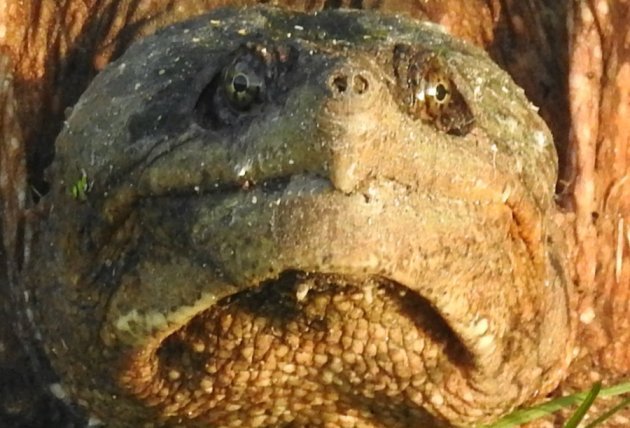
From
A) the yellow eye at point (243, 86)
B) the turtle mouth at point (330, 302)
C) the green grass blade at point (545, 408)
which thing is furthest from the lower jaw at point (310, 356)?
the yellow eye at point (243, 86)

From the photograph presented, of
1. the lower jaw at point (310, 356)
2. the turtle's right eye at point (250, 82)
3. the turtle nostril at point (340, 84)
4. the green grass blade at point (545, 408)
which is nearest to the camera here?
the turtle nostril at point (340, 84)

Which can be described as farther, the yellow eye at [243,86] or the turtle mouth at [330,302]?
the yellow eye at [243,86]

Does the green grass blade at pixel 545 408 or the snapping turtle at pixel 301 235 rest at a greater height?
the snapping turtle at pixel 301 235

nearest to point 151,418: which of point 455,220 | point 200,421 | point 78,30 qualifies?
point 200,421

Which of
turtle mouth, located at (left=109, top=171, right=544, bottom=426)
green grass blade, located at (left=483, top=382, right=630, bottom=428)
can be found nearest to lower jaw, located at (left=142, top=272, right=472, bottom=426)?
turtle mouth, located at (left=109, top=171, right=544, bottom=426)

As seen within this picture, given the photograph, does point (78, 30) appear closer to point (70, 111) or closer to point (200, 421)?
point (70, 111)

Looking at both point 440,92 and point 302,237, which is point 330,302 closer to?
point 302,237

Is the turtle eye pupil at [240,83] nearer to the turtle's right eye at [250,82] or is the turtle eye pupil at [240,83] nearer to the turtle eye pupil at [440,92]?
the turtle's right eye at [250,82]
